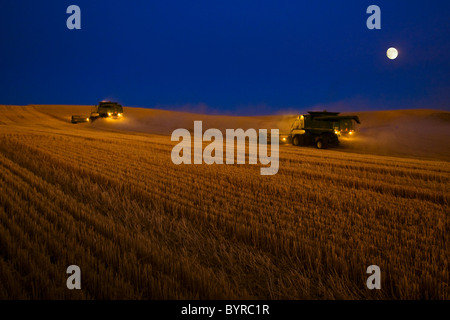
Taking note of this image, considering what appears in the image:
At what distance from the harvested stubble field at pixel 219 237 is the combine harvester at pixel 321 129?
1249 cm

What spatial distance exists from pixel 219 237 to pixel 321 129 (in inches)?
706

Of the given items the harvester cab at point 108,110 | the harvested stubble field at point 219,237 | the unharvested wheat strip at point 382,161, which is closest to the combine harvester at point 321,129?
the unharvested wheat strip at point 382,161

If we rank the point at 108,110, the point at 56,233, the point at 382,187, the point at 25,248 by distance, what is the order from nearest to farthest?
the point at 25,248 → the point at 56,233 → the point at 382,187 → the point at 108,110

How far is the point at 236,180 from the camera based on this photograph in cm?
793

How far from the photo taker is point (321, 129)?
20688 millimetres

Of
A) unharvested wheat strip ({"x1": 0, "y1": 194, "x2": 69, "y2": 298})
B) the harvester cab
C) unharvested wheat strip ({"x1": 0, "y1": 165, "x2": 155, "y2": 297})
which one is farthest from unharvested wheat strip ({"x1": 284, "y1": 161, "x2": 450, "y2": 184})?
the harvester cab

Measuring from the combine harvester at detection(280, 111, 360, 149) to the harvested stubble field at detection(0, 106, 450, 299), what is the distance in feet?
41.0

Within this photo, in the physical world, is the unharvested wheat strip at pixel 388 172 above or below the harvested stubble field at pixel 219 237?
above

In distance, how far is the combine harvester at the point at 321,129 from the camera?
20281mm

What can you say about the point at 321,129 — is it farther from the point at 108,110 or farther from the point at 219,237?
the point at 108,110

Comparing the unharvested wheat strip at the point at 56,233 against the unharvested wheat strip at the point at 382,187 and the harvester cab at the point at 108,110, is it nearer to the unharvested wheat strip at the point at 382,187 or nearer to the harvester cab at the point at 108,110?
the unharvested wheat strip at the point at 382,187

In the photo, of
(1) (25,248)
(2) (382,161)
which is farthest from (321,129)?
(1) (25,248)
